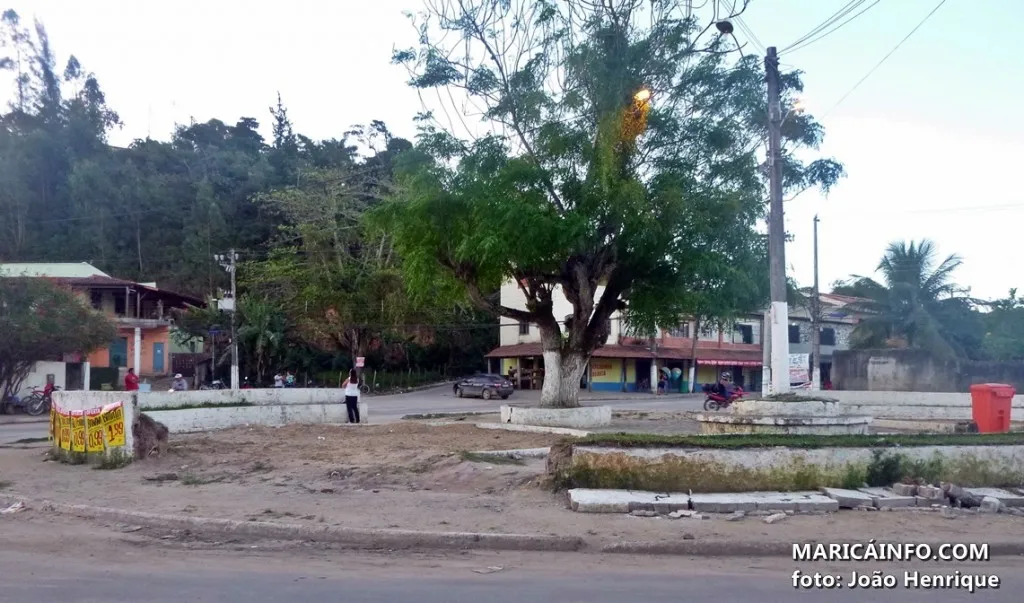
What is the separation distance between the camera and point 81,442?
15.5m

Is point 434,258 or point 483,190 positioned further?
point 434,258

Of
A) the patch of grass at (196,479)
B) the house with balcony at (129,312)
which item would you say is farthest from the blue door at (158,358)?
the patch of grass at (196,479)

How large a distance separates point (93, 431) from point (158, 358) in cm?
4267

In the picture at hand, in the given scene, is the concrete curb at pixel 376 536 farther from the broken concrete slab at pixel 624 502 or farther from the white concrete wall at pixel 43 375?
the white concrete wall at pixel 43 375

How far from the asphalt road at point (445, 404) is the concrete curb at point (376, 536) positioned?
14.6 m

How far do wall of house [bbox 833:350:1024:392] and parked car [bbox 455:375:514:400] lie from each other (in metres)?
17.9

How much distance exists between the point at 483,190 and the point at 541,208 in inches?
61.0

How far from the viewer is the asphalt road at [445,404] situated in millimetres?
27698

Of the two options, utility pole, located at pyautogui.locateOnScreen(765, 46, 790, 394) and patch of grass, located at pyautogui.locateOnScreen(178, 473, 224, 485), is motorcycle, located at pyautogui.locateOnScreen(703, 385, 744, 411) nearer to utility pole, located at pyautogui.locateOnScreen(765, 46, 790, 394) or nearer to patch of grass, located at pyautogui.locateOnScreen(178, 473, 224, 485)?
utility pole, located at pyautogui.locateOnScreen(765, 46, 790, 394)

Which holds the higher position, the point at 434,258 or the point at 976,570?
the point at 434,258

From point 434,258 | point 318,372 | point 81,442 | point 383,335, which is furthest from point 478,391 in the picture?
point 81,442

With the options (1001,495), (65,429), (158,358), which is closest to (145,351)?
(158,358)

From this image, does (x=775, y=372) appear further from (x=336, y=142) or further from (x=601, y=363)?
(x=336, y=142)

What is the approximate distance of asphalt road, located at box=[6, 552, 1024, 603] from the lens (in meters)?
6.67
